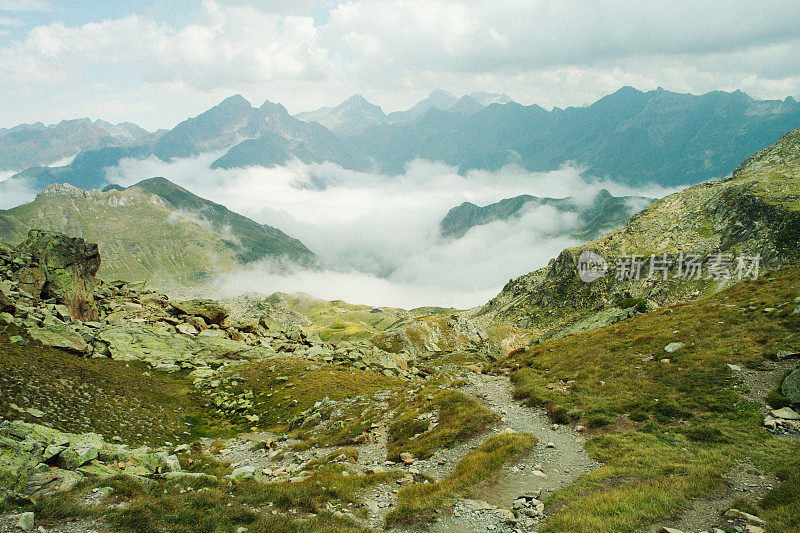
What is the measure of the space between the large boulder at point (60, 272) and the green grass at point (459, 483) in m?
67.0

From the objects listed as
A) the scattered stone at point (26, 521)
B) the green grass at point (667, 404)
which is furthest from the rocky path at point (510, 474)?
the scattered stone at point (26, 521)

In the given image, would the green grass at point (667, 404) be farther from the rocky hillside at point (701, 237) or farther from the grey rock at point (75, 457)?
the rocky hillside at point (701, 237)

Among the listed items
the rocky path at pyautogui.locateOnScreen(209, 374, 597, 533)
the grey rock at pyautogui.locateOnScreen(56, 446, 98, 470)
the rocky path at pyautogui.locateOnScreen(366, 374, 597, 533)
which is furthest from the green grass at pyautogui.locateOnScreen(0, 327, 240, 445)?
the rocky path at pyautogui.locateOnScreen(366, 374, 597, 533)

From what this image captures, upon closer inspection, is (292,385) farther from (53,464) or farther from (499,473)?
(499,473)

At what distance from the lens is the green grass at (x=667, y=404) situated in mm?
14438

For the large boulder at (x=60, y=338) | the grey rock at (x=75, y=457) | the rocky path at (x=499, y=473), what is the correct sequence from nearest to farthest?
the rocky path at (x=499, y=473) < the grey rock at (x=75, y=457) < the large boulder at (x=60, y=338)

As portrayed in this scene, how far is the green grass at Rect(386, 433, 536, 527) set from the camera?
1593 centimetres

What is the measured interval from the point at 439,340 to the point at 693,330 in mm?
84406

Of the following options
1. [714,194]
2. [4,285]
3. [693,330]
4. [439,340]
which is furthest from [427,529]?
[714,194]

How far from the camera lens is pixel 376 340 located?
108 m

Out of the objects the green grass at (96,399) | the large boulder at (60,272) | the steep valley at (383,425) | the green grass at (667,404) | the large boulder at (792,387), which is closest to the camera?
the steep valley at (383,425)

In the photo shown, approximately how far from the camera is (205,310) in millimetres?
78062

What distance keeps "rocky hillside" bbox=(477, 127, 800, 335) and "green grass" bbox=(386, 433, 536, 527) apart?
103m

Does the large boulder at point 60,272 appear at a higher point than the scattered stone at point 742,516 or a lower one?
higher
